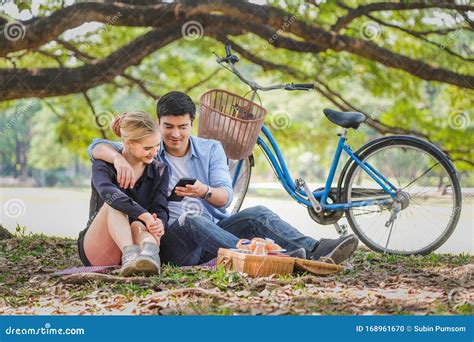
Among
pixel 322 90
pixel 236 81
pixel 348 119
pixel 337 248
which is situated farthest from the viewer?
pixel 236 81

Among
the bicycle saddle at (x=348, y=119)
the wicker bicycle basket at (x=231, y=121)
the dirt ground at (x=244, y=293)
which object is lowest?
the dirt ground at (x=244, y=293)

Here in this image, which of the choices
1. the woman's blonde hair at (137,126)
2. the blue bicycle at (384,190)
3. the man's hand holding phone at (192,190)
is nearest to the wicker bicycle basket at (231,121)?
the blue bicycle at (384,190)

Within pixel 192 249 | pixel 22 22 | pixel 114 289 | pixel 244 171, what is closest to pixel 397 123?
pixel 244 171

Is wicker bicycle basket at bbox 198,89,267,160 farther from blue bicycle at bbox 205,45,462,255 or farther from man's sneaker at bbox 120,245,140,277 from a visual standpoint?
man's sneaker at bbox 120,245,140,277

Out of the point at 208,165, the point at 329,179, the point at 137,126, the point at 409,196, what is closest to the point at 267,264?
the point at 208,165

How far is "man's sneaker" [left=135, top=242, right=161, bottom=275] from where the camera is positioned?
3.55 m

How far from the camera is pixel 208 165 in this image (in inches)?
167

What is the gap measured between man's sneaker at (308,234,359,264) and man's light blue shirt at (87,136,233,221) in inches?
22.9

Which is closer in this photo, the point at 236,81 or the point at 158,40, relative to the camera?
the point at 158,40

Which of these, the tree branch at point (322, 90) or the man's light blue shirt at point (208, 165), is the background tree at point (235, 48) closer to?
the tree branch at point (322, 90)

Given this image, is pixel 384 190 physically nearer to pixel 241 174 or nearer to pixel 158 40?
pixel 241 174

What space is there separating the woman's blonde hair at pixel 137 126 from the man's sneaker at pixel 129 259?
1.79ft

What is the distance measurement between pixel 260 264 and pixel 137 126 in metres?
0.91

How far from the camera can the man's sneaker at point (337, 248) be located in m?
3.87
